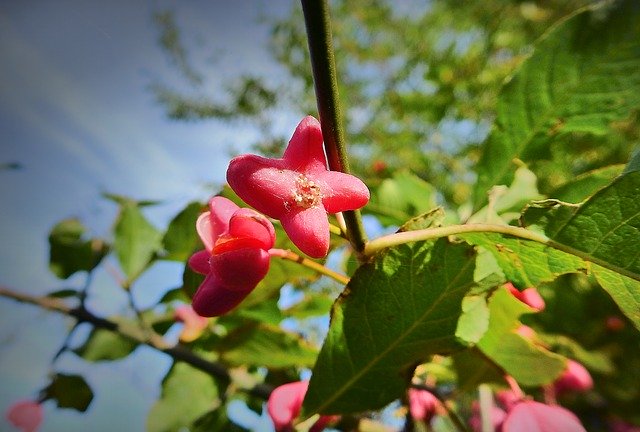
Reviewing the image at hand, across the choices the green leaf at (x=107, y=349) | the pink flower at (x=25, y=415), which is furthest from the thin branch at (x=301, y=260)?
the pink flower at (x=25, y=415)

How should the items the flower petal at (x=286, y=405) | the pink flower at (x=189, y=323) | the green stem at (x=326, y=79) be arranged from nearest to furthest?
the green stem at (x=326, y=79)
the flower petal at (x=286, y=405)
the pink flower at (x=189, y=323)

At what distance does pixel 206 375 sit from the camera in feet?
2.14

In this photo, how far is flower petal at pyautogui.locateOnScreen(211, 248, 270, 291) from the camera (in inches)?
11.9

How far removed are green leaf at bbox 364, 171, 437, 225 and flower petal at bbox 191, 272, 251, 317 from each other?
469 millimetres

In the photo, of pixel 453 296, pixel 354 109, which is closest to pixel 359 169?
pixel 354 109

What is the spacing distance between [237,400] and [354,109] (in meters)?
2.07

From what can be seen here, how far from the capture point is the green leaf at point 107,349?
27.9 inches

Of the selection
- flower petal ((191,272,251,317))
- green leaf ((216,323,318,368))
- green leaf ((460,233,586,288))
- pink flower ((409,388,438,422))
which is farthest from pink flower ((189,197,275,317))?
pink flower ((409,388,438,422))

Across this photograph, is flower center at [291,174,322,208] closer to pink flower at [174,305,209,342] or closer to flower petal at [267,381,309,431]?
flower petal at [267,381,309,431]

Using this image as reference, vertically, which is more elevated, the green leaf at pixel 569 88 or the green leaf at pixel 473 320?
the green leaf at pixel 569 88

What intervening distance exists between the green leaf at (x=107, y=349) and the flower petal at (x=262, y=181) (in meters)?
0.53

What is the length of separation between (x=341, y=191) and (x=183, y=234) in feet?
1.41

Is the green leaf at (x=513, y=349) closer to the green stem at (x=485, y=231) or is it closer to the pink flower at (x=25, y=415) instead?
the green stem at (x=485, y=231)

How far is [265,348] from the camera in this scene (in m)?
0.61
